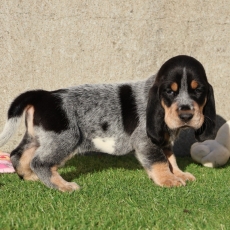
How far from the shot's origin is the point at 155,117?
4.13 m

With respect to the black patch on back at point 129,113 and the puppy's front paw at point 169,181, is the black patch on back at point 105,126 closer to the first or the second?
the black patch on back at point 129,113

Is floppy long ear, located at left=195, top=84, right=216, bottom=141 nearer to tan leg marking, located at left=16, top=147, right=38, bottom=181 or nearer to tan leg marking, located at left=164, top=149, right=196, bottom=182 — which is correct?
tan leg marking, located at left=164, top=149, right=196, bottom=182

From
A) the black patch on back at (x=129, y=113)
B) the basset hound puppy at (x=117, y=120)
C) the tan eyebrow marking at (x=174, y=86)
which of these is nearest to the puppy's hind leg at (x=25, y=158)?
the basset hound puppy at (x=117, y=120)

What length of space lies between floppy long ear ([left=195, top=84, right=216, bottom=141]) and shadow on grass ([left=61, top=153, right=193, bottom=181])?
2.95 ft

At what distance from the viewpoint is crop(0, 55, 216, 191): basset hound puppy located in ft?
13.1

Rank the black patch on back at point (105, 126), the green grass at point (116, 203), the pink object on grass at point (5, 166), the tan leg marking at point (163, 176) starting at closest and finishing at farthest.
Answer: the green grass at point (116, 203) < the tan leg marking at point (163, 176) < the black patch on back at point (105, 126) < the pink object on grass at point (5, 166)

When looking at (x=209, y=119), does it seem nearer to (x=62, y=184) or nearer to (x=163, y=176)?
(x=163, y=176)

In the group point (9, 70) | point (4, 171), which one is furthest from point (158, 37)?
point (4, 171)

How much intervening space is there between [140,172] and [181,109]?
1.19 m

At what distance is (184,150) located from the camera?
19.9ft

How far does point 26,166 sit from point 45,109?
61 centimetres

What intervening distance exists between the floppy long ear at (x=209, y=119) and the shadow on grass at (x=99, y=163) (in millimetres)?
900

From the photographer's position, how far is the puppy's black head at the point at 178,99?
3943mm

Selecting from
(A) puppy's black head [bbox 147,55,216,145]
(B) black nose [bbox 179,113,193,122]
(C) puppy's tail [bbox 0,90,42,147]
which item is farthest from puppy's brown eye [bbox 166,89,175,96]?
(C) puppy's tail [bbox 0,90,42,147]
